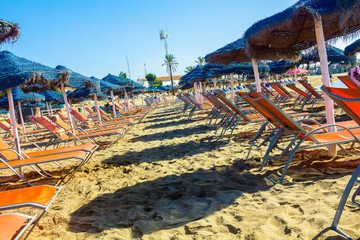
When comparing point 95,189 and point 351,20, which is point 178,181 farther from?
point 351,20

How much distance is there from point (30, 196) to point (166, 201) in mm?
1139

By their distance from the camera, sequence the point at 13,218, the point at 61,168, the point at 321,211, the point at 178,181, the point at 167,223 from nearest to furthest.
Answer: the point at 13,218, the point at 321,211, the point at 167,223, the point at 178,181, the point at 61,168

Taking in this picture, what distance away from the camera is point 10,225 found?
4.77ft

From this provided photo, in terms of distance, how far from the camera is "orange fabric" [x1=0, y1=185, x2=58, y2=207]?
1.76 meters

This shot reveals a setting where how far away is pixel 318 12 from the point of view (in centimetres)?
330

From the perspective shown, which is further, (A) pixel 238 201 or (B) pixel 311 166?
(B) pixel 311 166

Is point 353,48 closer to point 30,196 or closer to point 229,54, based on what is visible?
point 229,54

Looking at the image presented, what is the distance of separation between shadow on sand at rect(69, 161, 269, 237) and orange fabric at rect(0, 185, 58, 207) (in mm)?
405

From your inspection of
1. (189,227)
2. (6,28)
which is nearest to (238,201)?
(189,227)

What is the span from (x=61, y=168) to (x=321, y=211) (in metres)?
3.96

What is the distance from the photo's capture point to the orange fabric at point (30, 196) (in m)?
1.76

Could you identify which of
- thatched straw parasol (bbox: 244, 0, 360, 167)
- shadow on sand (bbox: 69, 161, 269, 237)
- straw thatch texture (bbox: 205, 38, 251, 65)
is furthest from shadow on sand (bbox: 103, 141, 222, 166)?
straw thatch texture (bbox: 205, 38, 251, 65)

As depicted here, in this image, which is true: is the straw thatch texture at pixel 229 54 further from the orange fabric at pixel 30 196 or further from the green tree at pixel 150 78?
the green tree at pixel 150 78

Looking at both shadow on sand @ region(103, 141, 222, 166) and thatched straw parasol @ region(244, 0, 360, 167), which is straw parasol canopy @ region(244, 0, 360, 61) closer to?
thatched straw parasol @ region(244, 0, 360, 167)
